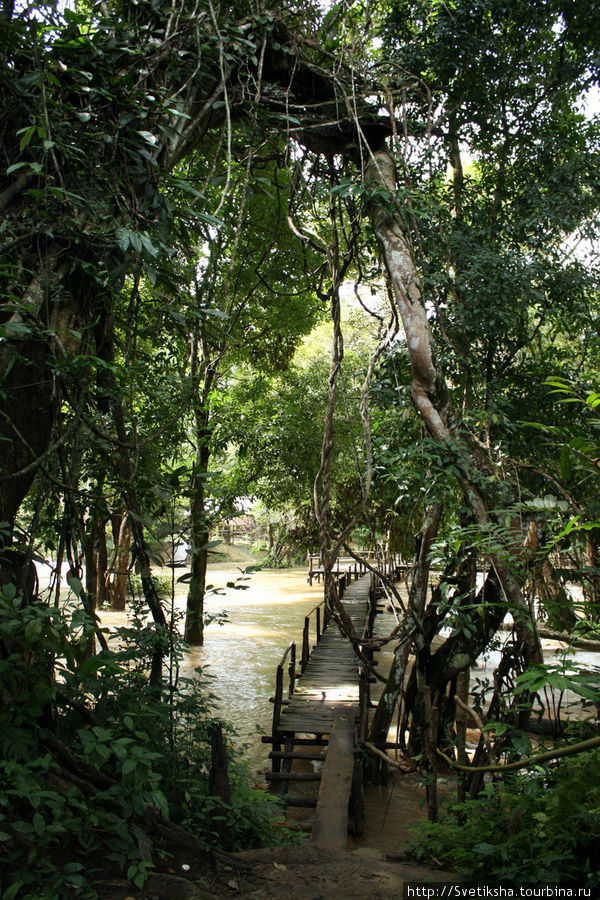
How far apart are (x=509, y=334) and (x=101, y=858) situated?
5.14 metres

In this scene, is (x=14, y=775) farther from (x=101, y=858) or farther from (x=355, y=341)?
(x=355, y=341)

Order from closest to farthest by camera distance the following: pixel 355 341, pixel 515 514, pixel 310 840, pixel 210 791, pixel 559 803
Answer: pixel 559 803 → pixel 210 791 → pixel 515 514 → pixel 310 840 → pixel 355 341

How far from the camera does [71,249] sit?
2.61m

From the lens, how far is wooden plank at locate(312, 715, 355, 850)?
11.8 ft

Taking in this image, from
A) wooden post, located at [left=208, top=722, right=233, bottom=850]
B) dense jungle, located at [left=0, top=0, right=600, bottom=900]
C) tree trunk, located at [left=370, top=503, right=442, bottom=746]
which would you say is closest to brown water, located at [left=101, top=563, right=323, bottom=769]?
wooden post, located at [left=208, top=722, right=233, bottom=850]

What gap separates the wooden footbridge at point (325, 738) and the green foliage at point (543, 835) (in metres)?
1.31

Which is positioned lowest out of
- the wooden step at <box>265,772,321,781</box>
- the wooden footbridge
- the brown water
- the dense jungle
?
the brown water

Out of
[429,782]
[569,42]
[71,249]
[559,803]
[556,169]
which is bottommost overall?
[429,782]

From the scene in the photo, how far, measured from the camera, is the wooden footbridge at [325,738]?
4.06 metres

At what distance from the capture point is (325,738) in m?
6.73

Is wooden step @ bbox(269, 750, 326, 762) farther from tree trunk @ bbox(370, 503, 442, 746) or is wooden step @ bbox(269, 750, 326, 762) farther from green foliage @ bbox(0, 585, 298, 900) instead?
green foliage @ bbox(0, 585, 298, 900)

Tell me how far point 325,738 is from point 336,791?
257 centimetres

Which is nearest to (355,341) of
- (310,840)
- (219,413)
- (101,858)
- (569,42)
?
(219,413)

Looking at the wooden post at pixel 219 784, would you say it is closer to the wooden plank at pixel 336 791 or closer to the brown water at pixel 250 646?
the brown water at pixel 250 646
